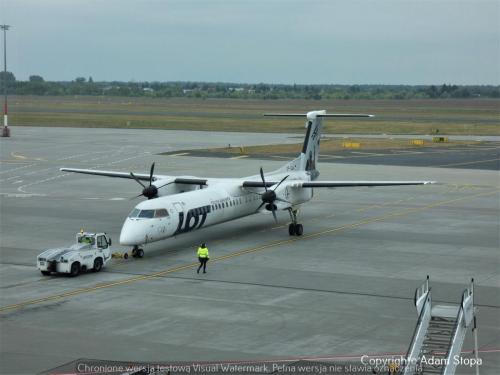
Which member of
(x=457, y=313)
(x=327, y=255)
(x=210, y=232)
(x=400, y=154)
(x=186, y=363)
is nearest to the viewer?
(x=457, y=313)

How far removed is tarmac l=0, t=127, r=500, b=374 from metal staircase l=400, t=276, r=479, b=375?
1.80 metres

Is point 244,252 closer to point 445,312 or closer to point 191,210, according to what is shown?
point 191,210

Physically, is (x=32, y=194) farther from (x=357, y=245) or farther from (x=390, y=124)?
(x=390, y=124)

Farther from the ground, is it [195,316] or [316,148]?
[316,148]

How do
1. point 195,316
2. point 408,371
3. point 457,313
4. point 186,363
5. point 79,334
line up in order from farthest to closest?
point 195,316 → point 79,334 → point 186,363 → point 457,313 → point 408,371

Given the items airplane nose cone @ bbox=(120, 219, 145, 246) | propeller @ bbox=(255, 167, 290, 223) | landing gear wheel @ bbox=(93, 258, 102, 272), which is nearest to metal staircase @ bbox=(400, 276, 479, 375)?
landing gear wheel @ bbox=(93, 258, 102, 272)

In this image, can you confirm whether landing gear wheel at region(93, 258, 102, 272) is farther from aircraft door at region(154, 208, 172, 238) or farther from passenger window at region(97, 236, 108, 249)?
aircraft door at region(154, 208, 172, 238)

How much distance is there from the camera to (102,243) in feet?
101

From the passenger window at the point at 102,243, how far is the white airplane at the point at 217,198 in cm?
91

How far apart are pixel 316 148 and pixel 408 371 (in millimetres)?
27341

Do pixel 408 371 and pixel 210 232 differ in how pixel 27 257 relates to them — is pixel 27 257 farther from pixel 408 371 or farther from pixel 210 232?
pixel 408 371

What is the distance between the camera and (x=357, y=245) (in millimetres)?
35500

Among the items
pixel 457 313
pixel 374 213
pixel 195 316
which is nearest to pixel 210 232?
pixel 374 213

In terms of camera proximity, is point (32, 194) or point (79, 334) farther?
point (32, 194)
